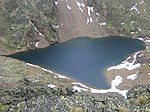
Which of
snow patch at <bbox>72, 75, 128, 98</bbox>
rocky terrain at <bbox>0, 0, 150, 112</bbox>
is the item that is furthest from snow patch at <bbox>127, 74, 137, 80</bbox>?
snow patch at <bbox>72, 75, 128, 98</bbox>

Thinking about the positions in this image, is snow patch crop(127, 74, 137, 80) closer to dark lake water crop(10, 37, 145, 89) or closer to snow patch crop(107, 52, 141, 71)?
snow patch crop(107, 52, 141, 71)

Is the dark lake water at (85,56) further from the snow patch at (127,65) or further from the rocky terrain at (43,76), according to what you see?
the rocky terrain at (43,76)

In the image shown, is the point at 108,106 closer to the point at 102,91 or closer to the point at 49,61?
the point at 102,91

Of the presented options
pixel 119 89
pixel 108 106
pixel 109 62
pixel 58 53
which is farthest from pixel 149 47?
pixel 108 106

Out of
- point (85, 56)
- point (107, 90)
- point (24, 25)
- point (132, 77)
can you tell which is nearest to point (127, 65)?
point (132, 77)

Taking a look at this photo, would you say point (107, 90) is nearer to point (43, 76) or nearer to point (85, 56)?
point (43, 76)

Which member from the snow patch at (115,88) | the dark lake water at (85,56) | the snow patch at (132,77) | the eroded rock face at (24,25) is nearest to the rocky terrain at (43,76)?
the eroded rock face at (24,25)
